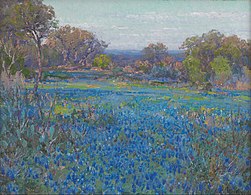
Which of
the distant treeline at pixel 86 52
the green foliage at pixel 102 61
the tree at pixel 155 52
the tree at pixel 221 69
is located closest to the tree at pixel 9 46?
the distant treeline at pixel 86 52

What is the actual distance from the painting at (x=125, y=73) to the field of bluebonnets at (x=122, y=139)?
0.01 m

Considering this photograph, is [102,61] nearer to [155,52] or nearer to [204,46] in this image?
[155,52]

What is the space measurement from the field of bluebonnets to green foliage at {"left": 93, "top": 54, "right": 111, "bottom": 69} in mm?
187

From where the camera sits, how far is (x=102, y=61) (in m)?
3.70

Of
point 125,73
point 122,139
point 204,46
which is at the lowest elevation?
point 122,139

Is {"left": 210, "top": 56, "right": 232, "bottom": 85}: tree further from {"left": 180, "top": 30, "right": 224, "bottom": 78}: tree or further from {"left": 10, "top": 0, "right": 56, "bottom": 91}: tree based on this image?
{"left": 10, "top": 0, "right": 56, "bottom": 91}: tree

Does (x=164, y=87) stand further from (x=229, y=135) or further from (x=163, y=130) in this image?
(x=229, y=135)

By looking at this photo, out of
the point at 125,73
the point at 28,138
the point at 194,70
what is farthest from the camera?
the point at 125,73

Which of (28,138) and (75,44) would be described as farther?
(75,44)

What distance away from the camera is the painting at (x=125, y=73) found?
11.0 feet

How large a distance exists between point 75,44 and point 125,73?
58 cm

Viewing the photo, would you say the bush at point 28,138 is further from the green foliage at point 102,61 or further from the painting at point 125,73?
the green foliage at point 102,61

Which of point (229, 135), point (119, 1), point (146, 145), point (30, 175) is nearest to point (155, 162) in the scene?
point (146, 145)

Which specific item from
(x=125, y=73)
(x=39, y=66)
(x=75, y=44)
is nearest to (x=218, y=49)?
(x=125, y=73)
